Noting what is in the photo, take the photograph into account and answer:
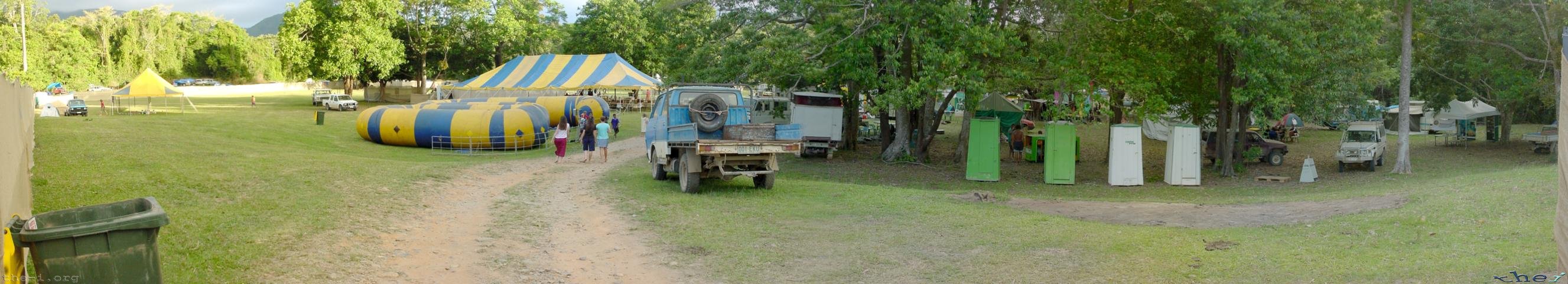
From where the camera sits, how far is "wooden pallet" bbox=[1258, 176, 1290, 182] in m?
21.5

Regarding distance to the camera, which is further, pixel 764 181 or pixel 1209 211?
pixel 764 181

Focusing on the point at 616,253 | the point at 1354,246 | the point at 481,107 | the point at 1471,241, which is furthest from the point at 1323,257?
the point at 481,107

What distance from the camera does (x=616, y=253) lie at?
408 inches

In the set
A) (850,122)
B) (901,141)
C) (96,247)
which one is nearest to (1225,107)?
(901,141)

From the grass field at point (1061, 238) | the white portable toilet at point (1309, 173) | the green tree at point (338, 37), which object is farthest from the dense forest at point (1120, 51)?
the green tree at point (338, 37)

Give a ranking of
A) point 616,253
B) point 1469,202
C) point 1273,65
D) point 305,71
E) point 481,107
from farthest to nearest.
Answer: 1. point 305,71
2. point 481,107
3. point 1273,65
4. point 1469,202
5. point 616,253

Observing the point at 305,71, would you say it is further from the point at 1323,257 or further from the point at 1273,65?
the point at 1323,257

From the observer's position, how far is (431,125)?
84.4 feet

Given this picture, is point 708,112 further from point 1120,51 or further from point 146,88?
point 146,88

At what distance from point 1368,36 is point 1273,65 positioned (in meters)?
2.48

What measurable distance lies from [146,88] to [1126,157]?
3743 cm

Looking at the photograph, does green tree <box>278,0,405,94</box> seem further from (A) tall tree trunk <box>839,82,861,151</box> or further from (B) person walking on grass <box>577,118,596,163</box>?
(B) person walking on grass <box>577,118,596,163</box>

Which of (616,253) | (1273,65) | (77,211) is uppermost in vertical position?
(1273,65)

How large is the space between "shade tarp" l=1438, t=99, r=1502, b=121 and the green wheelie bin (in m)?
36.3
